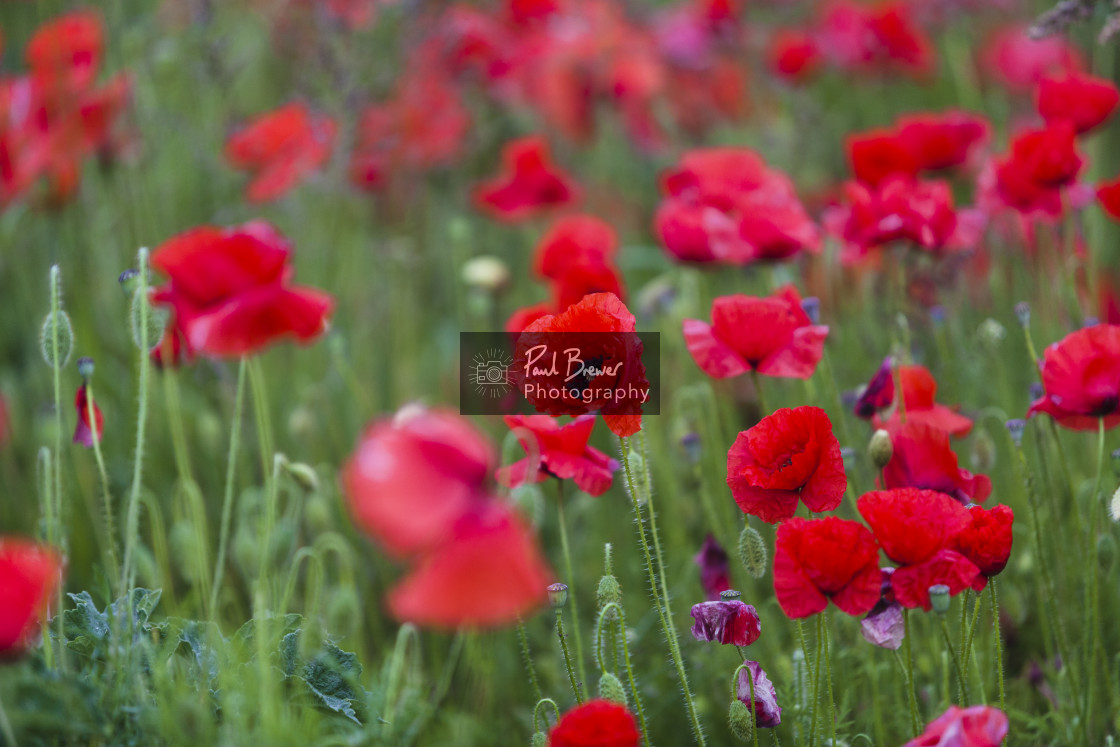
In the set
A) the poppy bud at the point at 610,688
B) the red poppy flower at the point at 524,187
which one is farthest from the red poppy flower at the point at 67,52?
the poppy bud at the point at 610,688

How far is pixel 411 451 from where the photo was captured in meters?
0.73

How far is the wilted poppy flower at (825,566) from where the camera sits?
95 centimetres

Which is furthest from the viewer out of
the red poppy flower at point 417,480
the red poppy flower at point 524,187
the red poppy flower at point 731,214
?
the red poppy flower at point 524,187

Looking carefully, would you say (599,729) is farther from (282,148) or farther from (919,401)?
(282,148)

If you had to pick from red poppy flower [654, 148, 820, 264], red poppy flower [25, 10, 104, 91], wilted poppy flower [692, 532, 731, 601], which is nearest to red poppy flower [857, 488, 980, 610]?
wilted poppy flower [692, 532, 731, 601]

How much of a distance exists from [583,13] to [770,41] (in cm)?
71

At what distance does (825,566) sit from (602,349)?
324 mm

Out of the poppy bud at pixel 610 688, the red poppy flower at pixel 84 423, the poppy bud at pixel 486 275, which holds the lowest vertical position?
the poppy bud at pixel 610 688

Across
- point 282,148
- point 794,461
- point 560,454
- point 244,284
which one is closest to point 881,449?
point 794,461

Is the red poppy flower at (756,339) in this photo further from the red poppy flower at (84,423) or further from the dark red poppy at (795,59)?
the dark red poppy at (795,59)

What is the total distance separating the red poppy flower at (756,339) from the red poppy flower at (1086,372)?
0.26 metres

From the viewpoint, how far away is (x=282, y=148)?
2205mm

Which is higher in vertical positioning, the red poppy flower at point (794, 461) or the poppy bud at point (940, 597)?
the red poppy flower at point (794, 461)

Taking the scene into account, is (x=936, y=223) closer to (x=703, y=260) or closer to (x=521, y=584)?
(x=703, y=260)
